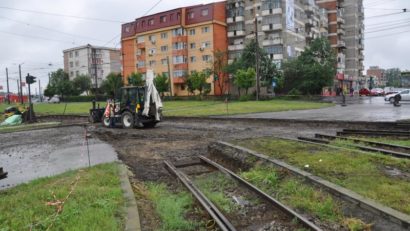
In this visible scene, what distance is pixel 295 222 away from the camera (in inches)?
229

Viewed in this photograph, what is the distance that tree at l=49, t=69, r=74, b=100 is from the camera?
10075 cm

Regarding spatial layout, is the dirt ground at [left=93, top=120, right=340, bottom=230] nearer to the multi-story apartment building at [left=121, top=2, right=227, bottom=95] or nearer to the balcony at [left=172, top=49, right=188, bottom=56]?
the multi-story apartment building at [left=121, top=2, right=227, bottom=95]

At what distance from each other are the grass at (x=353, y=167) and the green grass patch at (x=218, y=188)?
1.70 m

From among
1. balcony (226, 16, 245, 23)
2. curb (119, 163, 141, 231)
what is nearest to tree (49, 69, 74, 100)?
balcony (226, 16, 245, 23)

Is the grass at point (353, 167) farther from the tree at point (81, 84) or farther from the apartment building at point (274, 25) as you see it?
the tree at point (81, 84)

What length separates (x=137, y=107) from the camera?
2242 centimetres

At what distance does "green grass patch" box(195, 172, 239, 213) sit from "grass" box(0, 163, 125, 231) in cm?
180

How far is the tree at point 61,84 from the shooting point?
10075cm

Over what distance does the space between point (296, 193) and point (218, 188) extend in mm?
→ 1877

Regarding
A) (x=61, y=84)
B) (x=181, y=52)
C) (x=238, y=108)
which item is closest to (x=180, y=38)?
(x=181, y=52)

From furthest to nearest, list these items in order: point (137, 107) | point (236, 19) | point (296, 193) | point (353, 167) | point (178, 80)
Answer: point (178, 80) → point (236, 19) → point (137, 107) → point (353, 167) → point (296, 193)

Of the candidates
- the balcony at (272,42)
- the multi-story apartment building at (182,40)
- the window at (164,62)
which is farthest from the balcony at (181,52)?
the balcony at (272,42)

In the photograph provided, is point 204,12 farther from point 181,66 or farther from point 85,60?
point 85,60

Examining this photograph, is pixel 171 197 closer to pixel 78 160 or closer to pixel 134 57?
pixel 78 160
